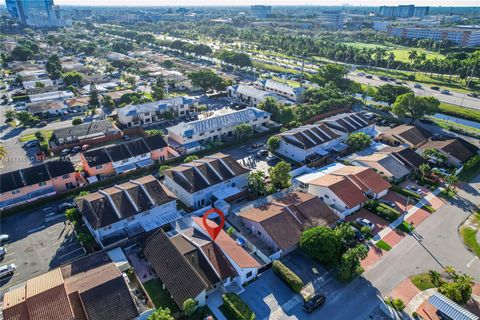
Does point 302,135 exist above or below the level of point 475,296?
above

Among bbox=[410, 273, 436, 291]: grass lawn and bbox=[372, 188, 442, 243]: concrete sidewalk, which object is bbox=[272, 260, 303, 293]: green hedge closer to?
bbox=[410, 273, 436, 291]: grass lawn

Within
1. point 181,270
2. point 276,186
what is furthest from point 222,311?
point 276,186

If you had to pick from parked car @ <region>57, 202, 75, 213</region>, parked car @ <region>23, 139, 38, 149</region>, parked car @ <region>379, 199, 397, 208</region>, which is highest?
parked car @ <region>23, 139, 38, 149</region>

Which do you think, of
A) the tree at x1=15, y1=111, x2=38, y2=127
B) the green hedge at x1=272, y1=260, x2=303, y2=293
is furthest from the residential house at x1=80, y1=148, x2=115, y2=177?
the green hedge at x1=272, y1=260, x2=303, y2=293

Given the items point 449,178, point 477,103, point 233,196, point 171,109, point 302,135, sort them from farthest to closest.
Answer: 1. point 477,103
2. point 171,109
3. point 302,135
4. point 449,178
5. point 233,196

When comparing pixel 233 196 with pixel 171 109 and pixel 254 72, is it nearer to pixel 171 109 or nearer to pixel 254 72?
pixel 171 109

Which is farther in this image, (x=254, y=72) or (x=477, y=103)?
(x=254, y=72)

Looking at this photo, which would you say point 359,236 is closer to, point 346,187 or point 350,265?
point 350,265
